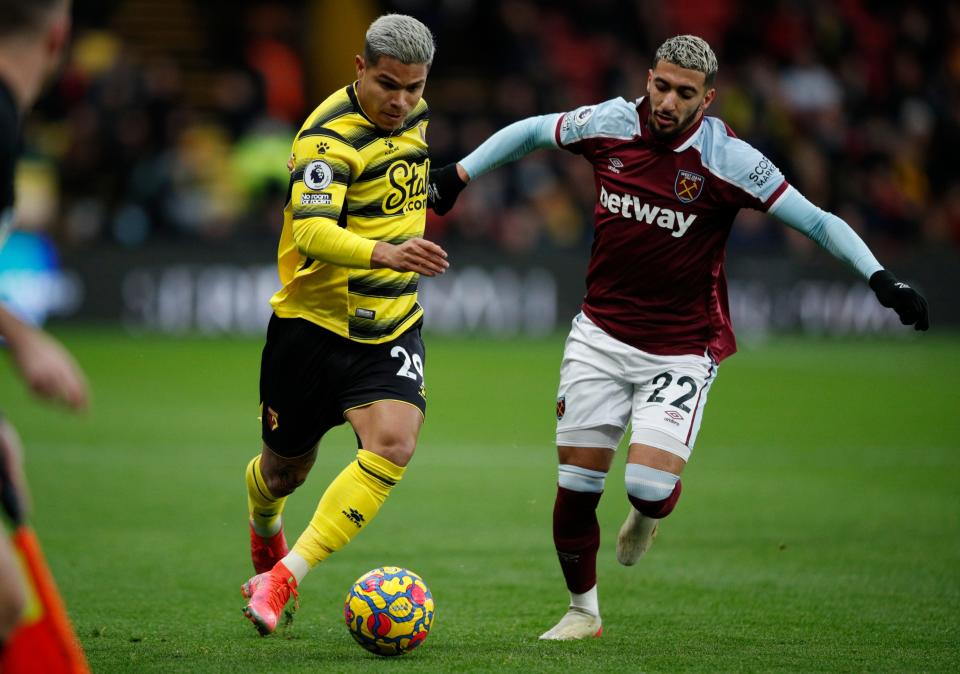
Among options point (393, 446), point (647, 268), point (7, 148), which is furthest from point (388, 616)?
point (7, 148)

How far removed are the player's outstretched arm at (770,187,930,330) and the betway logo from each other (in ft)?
1.24

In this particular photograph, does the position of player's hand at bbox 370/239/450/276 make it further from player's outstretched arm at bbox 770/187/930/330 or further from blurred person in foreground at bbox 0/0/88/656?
blurred person in foreground at bbox 0/0/88/656

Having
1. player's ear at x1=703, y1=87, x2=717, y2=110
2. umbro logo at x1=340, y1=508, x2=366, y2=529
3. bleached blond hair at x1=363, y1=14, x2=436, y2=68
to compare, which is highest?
bleached blond hair at x1=363, y1=14, x2=436, y2=68

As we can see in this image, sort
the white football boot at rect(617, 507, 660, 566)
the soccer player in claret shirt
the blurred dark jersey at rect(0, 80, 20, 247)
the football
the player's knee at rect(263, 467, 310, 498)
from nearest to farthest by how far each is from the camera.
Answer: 1. the blurred dark jersey at rect(0, 80, 20, 247)
2. the football
3. the soccer player in claret shirt
4. the player's knee at rect(263, 467, 310, 498)
5. the white football boot at rect(617, 507, 660, 566)

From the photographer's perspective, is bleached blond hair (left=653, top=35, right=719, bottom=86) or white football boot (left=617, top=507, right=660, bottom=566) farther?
white football boot (left=617, top=507, right=660, bottom=566)

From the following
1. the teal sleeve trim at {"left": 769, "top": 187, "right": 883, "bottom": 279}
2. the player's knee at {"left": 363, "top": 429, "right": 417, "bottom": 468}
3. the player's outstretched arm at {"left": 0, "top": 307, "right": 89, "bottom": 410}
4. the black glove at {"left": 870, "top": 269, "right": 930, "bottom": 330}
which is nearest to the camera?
the player's outstretched arm at {"left": 0, "top": 307, "right": 89, "bottom": 410}

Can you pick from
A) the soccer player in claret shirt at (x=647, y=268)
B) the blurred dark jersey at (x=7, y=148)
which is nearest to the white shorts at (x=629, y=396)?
the soccer player in claret shirt at (x=647, y=268)

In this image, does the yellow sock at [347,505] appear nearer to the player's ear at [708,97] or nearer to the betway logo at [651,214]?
the betway logo at [651,214]

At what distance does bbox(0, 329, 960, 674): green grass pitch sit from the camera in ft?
18.4

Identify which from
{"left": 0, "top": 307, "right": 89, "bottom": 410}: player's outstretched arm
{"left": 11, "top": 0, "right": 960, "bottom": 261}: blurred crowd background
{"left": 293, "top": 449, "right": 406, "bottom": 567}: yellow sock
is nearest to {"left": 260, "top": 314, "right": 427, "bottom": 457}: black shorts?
{"left": 293, "top": 449, "right": 406, "bottom": 567}: yellow sock

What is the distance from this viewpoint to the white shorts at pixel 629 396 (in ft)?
19.7

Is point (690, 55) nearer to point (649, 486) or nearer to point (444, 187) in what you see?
point (444, 187)

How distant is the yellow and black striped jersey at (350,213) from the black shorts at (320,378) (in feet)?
0.18

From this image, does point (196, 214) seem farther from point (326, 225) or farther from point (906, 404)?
point (326, 225)
